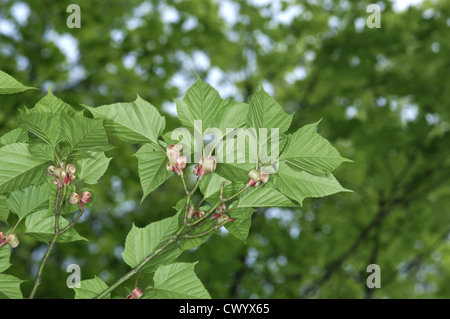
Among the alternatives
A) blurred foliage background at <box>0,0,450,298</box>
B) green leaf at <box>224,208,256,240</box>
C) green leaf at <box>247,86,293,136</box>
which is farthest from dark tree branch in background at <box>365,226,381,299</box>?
green leaf at <box>247,86,293,136</box>

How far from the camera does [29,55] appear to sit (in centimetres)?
348

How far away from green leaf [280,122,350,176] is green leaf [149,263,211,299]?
0.85 ft

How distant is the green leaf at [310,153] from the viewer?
26.3 inches

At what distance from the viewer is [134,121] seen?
70 centimetres

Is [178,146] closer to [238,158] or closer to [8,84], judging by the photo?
[238,158]

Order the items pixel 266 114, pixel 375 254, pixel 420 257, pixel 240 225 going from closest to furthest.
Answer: pixel 266 114 < pixel 240 225 < pixel 375 254 < pixel 420 257

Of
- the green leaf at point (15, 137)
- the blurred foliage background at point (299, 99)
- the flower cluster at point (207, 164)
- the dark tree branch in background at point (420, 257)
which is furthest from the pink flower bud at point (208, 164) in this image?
the dark tree branch in background at point (420, 257)

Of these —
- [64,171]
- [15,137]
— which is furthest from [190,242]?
[15,137]

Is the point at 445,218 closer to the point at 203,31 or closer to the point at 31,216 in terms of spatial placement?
the point at 203,31

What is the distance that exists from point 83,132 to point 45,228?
0.25 meters

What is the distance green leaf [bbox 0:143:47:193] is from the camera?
0.70 metres

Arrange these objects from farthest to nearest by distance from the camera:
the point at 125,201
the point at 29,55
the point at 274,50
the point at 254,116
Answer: the point at 125,201 → the point at 274,50 → the point at 29,55 → the point at 254,116
